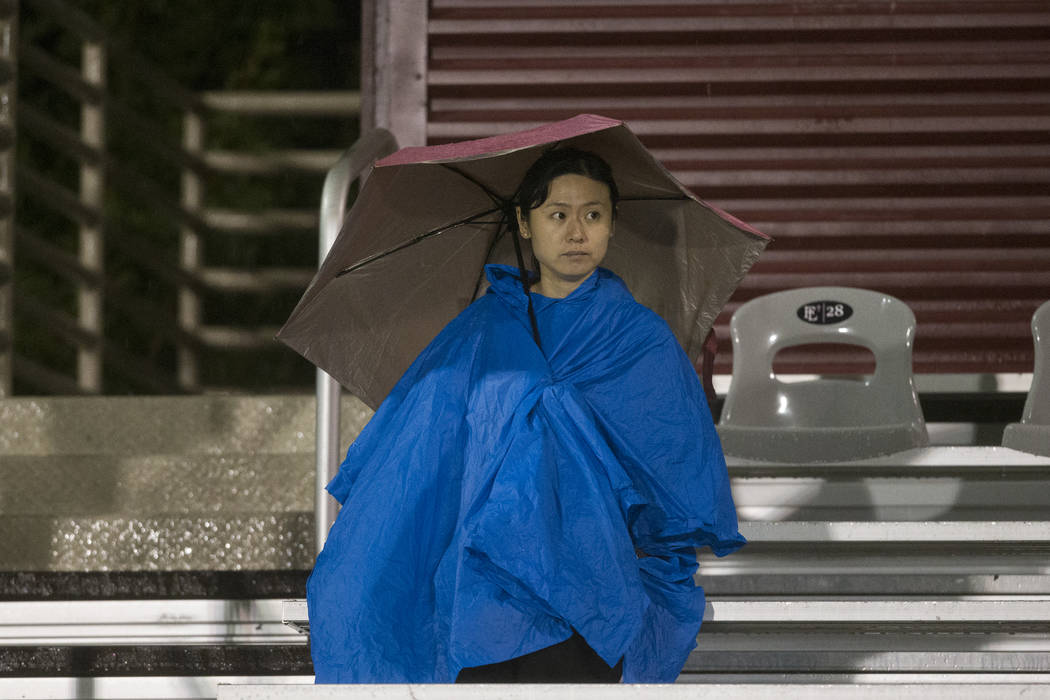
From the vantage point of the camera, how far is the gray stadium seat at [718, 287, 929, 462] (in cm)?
344

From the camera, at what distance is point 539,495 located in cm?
178

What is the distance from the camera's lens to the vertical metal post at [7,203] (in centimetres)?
415

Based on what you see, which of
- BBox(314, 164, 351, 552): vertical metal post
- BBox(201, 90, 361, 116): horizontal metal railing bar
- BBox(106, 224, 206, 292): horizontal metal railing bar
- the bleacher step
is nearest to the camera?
the bleacher step

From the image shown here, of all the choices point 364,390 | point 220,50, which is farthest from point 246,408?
point 220,50

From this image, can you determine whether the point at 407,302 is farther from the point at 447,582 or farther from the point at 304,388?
the point at 304,388

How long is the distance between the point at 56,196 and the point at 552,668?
365cm

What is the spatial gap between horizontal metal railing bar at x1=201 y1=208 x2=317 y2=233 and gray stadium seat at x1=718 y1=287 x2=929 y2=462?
3.60 meters

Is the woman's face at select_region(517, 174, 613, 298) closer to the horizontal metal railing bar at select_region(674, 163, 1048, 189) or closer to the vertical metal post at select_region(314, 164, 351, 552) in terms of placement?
the vertical metal post at select_region(314, 164, 351, 552)

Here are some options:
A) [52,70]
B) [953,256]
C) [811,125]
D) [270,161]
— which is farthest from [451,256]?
[270,161]

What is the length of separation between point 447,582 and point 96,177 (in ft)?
12.2

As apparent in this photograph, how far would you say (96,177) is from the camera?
507cm

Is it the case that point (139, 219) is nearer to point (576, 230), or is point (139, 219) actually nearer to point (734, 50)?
point (734, 50)

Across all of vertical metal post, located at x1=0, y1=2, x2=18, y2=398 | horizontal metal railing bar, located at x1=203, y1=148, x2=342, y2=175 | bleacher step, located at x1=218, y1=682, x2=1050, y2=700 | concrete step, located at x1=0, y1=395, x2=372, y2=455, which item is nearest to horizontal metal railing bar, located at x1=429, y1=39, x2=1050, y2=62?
concrete step, located at x1=0, y1=395, x2=372, y2=455

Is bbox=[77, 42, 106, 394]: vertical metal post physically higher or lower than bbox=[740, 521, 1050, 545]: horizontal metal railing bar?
higher
